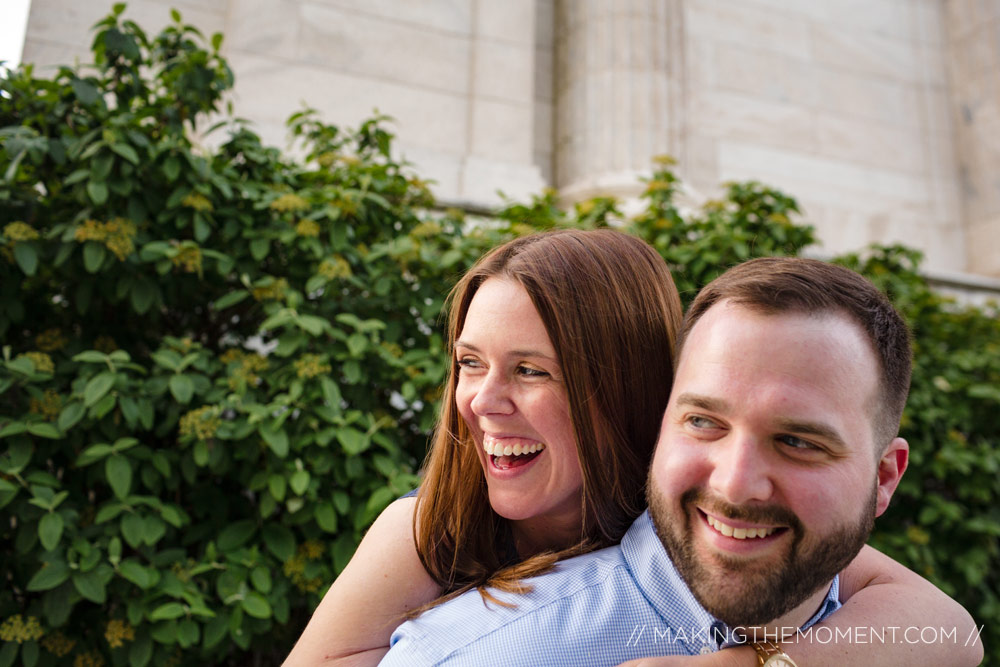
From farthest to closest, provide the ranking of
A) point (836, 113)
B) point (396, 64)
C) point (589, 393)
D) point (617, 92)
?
1. point (836, 113)
2. point (617, 92)
3. point (396, 64)
4. point (589, 393)

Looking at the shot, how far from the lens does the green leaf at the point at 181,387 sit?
8.28ft

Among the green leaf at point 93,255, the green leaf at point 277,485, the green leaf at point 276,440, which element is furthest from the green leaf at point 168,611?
the green leaf at point 93,255

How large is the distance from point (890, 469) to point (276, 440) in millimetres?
1917

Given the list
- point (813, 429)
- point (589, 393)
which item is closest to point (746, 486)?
point (813, 429)

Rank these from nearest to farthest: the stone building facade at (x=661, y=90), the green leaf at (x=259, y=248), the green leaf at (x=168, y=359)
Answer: the green leaf at (x=168, y=359) → the green leaf at (x=259, y=248) → the stone building facade at (x=661, y=90)

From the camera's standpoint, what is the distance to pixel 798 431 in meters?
1.08

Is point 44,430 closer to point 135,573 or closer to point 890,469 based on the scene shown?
point 135,573

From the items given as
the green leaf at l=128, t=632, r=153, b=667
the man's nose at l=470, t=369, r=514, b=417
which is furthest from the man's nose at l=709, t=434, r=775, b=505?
the green leaf at l=128, t=632, r=153, b=667

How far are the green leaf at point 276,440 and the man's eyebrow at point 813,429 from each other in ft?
6.01

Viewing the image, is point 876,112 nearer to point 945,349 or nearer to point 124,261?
point 945,349

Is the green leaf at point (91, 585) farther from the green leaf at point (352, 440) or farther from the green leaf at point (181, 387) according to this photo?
the green leaf at point (352, 440)

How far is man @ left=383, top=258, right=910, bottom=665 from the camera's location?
1.09m

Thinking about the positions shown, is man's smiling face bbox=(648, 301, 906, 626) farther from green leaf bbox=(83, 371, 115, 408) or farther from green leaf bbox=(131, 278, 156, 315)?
green leaf bbox=(131, 278, 156, 315)

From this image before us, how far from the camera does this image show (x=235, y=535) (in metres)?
2.63
